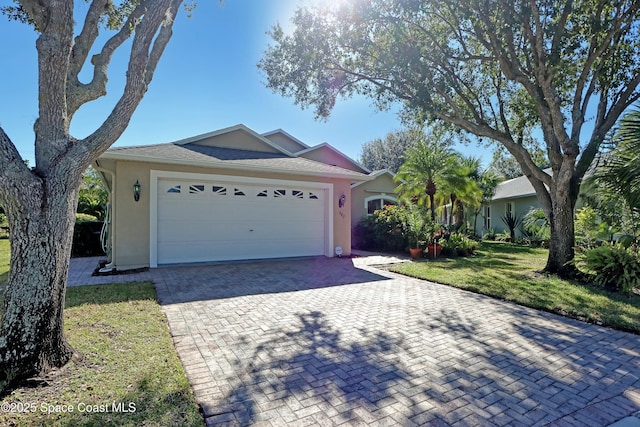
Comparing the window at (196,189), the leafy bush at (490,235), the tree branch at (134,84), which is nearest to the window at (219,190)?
the window at (196,189)

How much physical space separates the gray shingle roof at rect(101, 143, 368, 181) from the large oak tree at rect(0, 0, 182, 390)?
5270 mm

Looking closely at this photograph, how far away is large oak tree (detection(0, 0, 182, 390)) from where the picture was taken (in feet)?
10.1

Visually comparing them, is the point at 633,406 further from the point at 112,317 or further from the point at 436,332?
the point at 112,317

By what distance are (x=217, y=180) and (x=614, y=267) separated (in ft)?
34.0

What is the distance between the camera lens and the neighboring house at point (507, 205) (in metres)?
19.5

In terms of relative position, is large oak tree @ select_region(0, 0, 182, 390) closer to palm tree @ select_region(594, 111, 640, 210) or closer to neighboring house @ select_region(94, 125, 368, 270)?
neighboring house @ select_region(94, 125, 368, 270)

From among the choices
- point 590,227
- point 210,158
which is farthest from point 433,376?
point 210,158

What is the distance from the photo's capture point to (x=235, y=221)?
1076 centimetres

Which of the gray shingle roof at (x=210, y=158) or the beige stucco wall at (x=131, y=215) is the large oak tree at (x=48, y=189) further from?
the beige stucco wall at (x=131, y=215)

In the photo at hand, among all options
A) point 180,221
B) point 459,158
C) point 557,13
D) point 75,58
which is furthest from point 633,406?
point 459,158

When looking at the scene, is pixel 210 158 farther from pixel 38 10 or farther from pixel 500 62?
pixel 500 62

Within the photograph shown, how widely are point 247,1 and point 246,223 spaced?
252 inches

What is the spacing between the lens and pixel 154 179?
9.46 m

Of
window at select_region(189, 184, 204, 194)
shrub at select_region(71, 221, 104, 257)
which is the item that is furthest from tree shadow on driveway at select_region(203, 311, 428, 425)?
shrub at select_region(71, 221, 104, 257)
